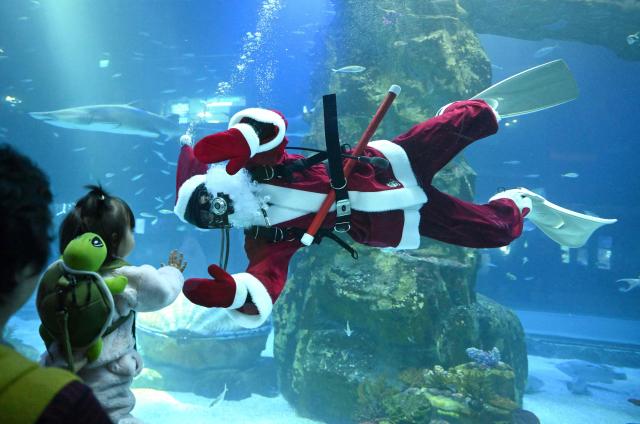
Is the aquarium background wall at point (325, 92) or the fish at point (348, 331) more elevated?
the aquarium background wall at point (325, 92)

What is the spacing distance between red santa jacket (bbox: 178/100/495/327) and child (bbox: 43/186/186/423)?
1.56ft

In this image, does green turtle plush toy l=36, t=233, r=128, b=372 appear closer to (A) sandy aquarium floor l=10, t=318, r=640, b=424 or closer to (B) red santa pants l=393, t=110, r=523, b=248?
(B) red santa pants l=393, t=110, r=523, b=248

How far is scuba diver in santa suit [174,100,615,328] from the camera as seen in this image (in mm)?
2305

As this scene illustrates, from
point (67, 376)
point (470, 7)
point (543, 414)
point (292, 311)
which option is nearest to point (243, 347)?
point (292, 311)

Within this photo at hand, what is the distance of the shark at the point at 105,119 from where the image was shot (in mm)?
10859

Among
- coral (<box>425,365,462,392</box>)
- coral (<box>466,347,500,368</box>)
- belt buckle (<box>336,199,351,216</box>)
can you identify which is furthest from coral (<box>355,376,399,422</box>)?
belt buckle (<box>336,199,351,216</box>)

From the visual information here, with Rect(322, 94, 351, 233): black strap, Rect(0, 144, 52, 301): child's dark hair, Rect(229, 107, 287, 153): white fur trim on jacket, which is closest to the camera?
Rect(0, 144, 52, 301): child's dark hair

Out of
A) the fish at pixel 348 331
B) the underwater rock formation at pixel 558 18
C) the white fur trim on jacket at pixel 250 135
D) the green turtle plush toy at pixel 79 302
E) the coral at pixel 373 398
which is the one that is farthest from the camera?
the underwater rock formation at pixel 558 18

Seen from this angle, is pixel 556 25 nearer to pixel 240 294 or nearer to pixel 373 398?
pixel 373 398

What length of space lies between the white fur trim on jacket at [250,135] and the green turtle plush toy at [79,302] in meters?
0.91

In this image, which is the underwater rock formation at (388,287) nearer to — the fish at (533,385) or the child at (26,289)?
the fish at (533,385)

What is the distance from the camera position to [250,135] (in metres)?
2.30

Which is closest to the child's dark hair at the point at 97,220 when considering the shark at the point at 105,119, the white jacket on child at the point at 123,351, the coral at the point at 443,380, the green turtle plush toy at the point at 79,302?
the white jacket on child at the point at 123,351

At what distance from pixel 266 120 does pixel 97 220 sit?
3.42ft
